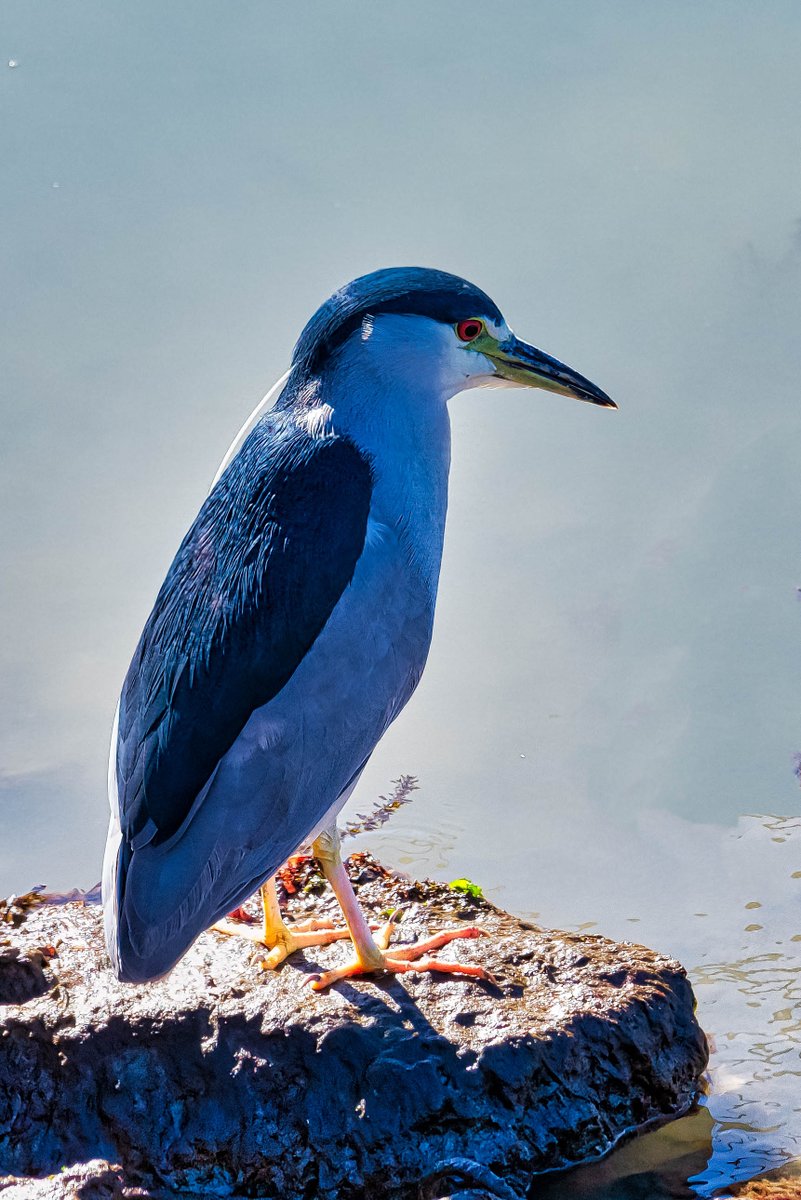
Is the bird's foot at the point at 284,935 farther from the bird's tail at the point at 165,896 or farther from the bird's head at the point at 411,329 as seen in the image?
the bird's head at the point at 411,329

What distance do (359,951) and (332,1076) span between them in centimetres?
29

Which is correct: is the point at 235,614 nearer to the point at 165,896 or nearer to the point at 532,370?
the point at 165,896

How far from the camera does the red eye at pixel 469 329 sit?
9.68ft

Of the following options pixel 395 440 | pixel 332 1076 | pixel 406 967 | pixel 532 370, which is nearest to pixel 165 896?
pixel 332 1076

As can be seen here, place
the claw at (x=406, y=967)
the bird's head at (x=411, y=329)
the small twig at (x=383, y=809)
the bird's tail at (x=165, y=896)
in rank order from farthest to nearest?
the small twig at (x=383, y=809), the bird's head at (x=411, y=329), the claw at (x=406, y=967), the bird's tail at (x=165, y=896)

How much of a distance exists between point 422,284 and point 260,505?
570mm

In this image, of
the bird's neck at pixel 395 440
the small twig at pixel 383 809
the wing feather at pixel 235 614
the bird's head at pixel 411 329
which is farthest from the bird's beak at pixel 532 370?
the small twig at pixel 383 809

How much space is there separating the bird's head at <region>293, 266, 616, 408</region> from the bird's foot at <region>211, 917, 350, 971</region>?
3.68 ft

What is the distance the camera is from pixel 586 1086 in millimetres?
2582

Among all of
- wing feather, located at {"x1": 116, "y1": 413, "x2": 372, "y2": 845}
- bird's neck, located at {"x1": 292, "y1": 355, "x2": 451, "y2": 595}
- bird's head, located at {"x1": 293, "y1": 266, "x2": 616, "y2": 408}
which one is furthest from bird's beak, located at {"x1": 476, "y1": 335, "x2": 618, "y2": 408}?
wing feather, located at {"x1": 116, "y1": 413, "x2": 372, "y2": 845}

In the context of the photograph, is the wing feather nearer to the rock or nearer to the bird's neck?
the bird's neck

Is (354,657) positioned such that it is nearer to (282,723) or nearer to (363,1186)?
(282,723)

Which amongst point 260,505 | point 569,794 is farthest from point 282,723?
point 569,794

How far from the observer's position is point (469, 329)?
2971mm
